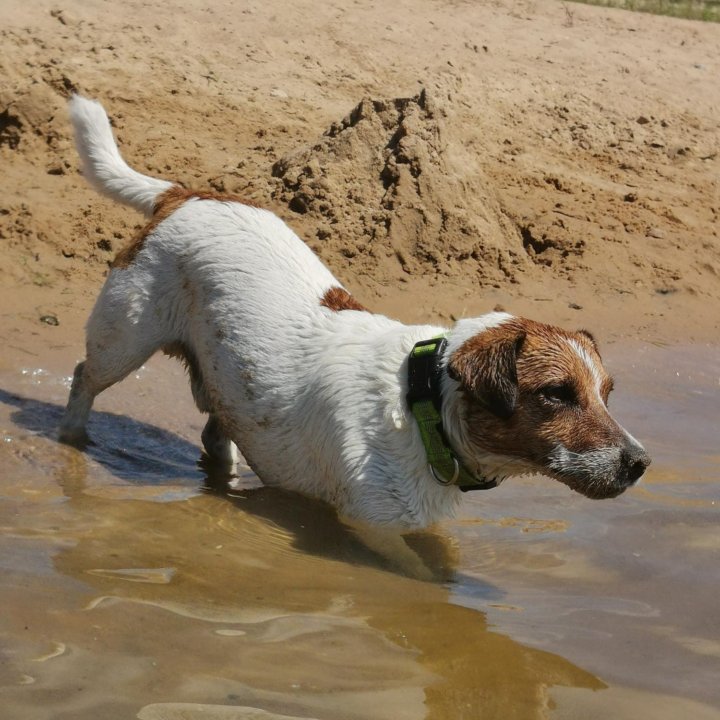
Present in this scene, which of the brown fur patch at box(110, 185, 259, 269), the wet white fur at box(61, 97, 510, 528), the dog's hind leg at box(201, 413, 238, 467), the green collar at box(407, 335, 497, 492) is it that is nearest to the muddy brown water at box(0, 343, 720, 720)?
the dog's hind leg at box(201, 413, 238, 467)

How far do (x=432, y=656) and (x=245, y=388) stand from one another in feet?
6.46

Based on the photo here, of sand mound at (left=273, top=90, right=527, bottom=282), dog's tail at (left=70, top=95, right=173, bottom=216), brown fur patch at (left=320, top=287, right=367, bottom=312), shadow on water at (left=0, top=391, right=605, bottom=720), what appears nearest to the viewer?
shadow on water at (left=0, top=391, right=605, bottom=720)

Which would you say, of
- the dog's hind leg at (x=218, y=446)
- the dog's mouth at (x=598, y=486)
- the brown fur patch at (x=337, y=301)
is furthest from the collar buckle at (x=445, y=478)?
the dog's hind leg at (x=218, y=446)

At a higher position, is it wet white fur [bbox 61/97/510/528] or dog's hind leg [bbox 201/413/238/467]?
wet white fur [bbox 61/97/510/528]

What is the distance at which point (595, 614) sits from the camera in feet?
Answer: 16.4

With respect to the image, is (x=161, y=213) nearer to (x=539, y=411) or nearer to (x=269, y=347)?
(x=269, y=347)

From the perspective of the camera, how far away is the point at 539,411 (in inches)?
203

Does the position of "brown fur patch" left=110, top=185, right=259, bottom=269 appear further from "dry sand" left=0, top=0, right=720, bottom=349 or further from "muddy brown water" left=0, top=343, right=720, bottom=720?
"dry sand" left=0, top=0, right=720, bottom=349

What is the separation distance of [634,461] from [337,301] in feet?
5.64

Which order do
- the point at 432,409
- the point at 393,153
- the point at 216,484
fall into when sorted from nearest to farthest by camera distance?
1. the point at 432,409
2. the point at 216,484
3. the point at 393,153

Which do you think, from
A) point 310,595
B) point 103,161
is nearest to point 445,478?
point 310,595

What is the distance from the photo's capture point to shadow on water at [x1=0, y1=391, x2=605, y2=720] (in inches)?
154

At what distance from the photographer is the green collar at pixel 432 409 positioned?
17.3 feet

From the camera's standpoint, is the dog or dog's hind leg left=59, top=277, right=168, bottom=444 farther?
dog's hind leg left=59, top=277, right=168, bottom=444
